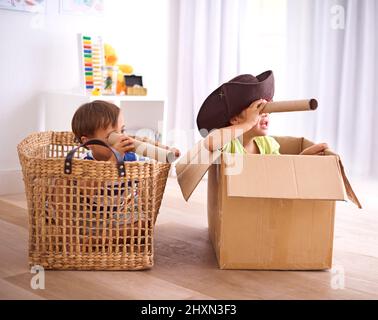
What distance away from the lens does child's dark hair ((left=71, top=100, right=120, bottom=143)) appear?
6.17ft

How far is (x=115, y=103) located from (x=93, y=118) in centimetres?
89

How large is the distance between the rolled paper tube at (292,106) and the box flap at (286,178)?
0.51ft

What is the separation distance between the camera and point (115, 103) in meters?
2.76

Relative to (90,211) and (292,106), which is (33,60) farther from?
(292,106)

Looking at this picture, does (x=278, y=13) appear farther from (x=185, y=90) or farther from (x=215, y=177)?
(x=215, y=177)

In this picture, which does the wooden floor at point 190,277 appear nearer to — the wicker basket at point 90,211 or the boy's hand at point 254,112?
the wicker basket at point 90,211

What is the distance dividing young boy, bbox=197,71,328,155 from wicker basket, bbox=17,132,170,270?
29cm

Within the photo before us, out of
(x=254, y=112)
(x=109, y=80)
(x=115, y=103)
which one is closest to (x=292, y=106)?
(x=254, y=112)

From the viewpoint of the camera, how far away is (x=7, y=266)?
5.78 feet

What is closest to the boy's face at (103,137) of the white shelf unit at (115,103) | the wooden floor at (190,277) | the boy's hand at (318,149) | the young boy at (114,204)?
the young boy at (114,204)

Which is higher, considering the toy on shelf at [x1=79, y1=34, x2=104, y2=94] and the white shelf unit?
the toy on shelf at [x1=79, y1=34, x2=104, y2=94]

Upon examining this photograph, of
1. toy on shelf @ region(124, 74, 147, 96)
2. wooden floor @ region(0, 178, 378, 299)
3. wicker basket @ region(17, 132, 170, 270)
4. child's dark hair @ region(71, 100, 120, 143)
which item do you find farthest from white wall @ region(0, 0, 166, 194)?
wicker basket @ region(17, 132, 170, 270)

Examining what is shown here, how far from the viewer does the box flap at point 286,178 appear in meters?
1.68

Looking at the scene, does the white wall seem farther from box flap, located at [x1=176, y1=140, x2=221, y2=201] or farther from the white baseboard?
box flap, located at [x1=176, y1=140, x2=221, y2=201]
